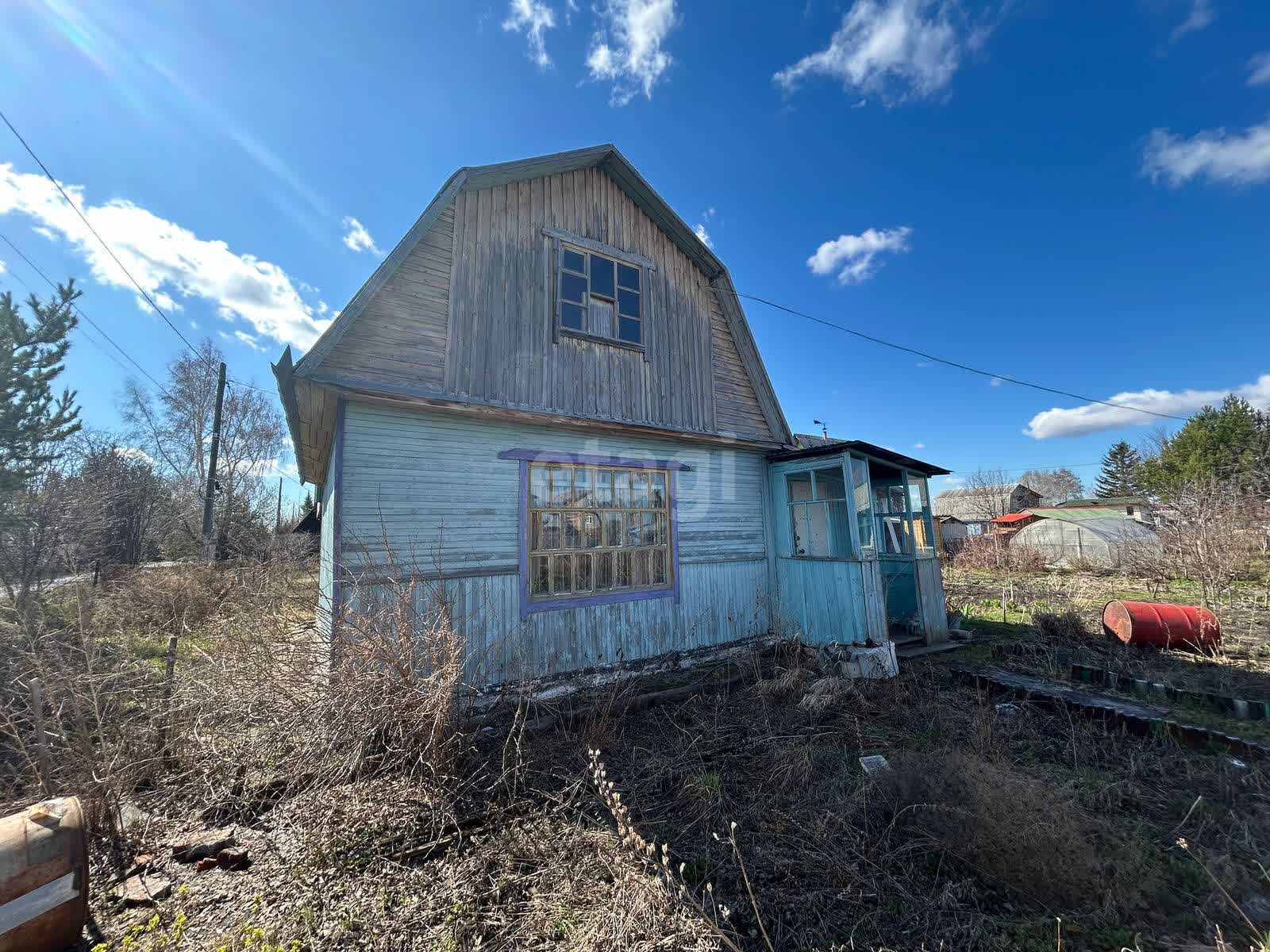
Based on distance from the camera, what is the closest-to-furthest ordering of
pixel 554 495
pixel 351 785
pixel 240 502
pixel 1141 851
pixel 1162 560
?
pixel 1141 851 → pixel 351 785 → pixel 554 495 → pixel 1162 560 → pixel 240 502

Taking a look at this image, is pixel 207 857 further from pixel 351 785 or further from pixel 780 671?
pixel 780 671

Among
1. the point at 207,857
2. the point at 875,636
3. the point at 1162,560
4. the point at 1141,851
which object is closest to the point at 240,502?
the point at 207,857

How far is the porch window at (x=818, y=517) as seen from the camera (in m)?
8.32

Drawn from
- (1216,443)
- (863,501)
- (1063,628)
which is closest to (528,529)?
(863,501)

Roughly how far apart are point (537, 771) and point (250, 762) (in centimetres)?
225

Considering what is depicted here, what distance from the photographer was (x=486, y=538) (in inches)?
224

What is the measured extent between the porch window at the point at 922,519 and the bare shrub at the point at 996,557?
1181cm

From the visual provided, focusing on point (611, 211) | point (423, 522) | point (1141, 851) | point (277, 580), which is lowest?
point (1141, 851)

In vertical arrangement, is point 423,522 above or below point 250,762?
above

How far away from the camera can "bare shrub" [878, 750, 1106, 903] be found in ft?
8.95

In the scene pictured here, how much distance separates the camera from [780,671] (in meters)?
6.66

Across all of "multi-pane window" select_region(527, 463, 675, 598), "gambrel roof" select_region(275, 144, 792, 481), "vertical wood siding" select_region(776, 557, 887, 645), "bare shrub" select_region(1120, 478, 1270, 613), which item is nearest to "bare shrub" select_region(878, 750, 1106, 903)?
"vertical wood siding" select_region(776, 557, 887, 645)

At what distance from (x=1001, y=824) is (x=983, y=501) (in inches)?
1902

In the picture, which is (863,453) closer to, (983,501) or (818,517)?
(818,517)
